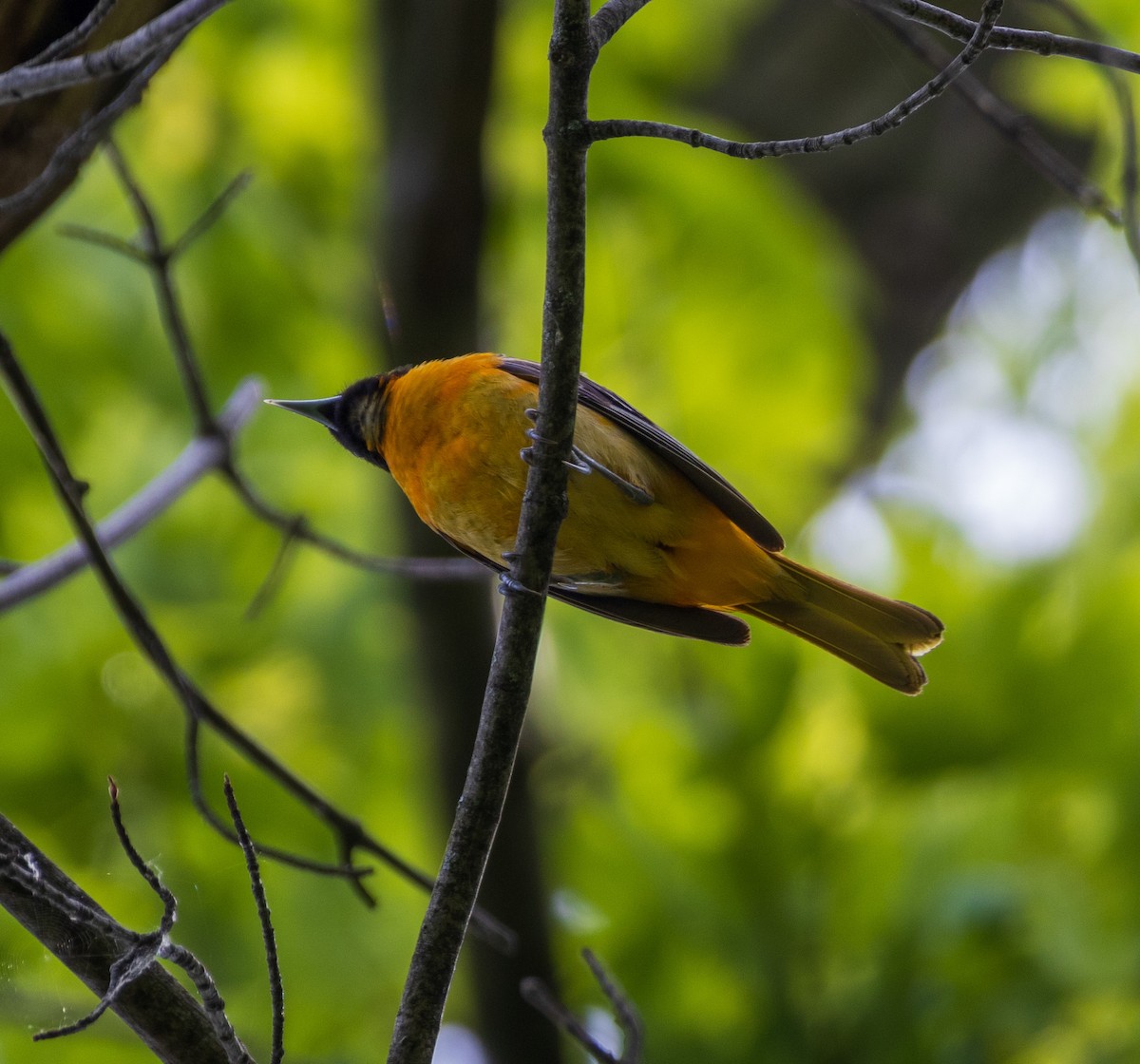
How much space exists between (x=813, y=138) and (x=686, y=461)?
167 centimetres

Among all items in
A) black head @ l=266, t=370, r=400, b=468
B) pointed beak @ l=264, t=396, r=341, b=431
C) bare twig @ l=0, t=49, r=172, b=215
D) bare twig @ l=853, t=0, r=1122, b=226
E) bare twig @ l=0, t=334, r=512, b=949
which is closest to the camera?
bare twig @ l=0, t=49, r=172, b=215

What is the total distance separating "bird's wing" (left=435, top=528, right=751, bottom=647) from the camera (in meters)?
3.59

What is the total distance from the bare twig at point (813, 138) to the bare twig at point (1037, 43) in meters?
0.04

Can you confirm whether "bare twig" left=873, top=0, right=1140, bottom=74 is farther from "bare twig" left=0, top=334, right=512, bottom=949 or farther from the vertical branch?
"bare twig" left=0, top=334, right=512, bottom=949

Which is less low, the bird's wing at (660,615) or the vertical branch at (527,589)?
the bird's wing at (660,615)

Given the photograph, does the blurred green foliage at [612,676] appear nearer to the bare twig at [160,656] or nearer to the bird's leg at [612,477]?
the bare twig at [160,656]

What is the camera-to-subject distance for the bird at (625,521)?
3.33 meters

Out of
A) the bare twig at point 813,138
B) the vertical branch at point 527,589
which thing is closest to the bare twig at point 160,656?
the vertical branch at point 527,589

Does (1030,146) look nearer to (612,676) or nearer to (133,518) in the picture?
(133,518)

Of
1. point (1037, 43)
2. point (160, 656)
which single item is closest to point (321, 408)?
point (160, 656)

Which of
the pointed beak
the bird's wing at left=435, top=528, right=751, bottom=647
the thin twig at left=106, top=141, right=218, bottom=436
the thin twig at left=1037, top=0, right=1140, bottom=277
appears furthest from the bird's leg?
the thin twig at left=1037, top=0, right=1140, bottom=277

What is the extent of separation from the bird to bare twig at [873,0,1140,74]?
1.59 metres

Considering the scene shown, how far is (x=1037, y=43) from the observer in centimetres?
174

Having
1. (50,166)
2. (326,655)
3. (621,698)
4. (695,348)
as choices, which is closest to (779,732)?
(621,698)
